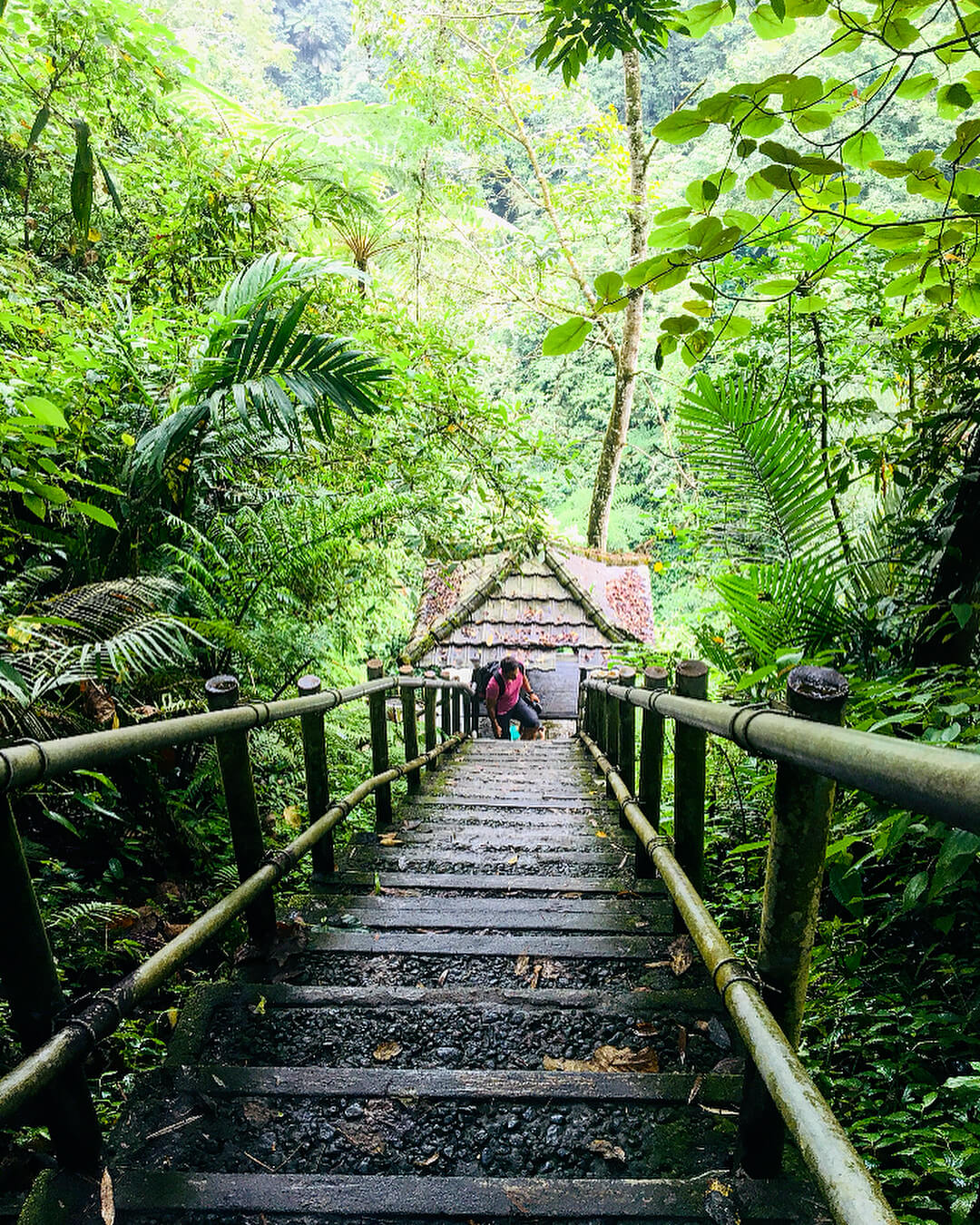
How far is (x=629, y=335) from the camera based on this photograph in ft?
38.1

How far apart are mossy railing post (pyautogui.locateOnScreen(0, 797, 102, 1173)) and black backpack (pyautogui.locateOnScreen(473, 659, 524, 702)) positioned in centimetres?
811

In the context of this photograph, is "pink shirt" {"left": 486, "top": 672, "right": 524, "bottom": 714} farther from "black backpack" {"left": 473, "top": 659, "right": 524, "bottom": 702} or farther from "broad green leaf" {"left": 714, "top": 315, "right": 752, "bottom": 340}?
"broad green leaf" {"left": 714, "top": 315, "right": 752, "bottom": 340}

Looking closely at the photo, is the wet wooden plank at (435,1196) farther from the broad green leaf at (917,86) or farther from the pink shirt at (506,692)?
the pink shirt at (506,692)

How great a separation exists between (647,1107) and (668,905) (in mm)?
1006

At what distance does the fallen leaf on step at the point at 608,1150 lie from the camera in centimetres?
135

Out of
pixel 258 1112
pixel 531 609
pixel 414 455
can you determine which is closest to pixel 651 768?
pixel 258 1112

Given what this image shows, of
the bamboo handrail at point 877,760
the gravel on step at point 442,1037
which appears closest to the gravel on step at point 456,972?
the gravel on step at point 442,1037

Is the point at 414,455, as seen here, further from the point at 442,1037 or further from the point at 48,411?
the point at 442,1037

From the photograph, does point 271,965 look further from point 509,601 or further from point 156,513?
point 509,601

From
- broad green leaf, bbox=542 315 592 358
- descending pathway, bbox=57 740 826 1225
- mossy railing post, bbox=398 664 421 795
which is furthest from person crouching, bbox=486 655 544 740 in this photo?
broad green leaf, bbox=542 315 592 358

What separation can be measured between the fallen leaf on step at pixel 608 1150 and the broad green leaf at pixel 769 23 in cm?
204

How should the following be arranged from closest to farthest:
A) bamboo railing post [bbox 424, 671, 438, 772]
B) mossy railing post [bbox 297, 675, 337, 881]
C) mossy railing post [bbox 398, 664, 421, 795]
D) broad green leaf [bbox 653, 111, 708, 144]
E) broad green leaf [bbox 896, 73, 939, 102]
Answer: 1. broad green leaf [bbox 653, 111, 708, 144]
2. broad green leaf [bbox 896, 73, 939, 102]
3. mossy railing post [bbox 297, 675, 337, 881]
4. mossy railing post [bbox 398, 664, 421, 795]
5. bamboo railing post [bbox 424, 671, 438, 772]

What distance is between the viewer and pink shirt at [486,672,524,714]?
956 centimetres

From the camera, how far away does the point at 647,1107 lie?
146 cm
